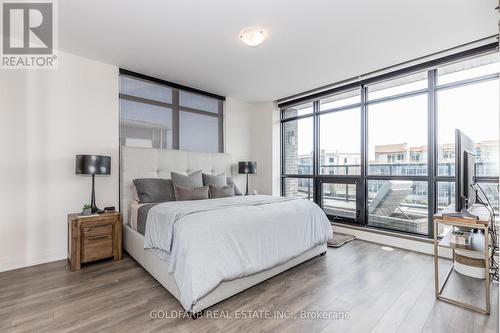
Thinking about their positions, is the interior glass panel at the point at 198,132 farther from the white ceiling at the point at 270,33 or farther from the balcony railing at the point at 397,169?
the balcony railing at the point at 397,169

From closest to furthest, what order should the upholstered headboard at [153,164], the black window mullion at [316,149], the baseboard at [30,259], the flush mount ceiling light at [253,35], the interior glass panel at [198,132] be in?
1. the flush mount ceiling light at [253,35]
2. the baseboard at [30,259]
3. the upholstered headboard at [153,164]
4. the interior glass panel at [198,132]
5. the black window mullion at [316,149]

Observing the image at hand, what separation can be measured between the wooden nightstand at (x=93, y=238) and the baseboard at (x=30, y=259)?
306 mm

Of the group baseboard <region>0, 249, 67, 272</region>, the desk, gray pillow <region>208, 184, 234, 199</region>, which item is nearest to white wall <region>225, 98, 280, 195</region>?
gray pillow <region>208, 184, 234, 199</region>

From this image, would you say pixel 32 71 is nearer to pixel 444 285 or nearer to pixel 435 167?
pixel 444 285

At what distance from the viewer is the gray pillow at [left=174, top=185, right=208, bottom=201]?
10.6ft

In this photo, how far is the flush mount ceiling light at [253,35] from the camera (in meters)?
2.54

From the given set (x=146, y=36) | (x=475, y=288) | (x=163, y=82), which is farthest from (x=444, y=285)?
(x=163, y=82)

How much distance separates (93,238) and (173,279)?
142 centimetres

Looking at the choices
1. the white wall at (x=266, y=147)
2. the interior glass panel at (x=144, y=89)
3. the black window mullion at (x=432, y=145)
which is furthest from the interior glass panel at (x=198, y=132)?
the black window mullion at (x=432, y=145)

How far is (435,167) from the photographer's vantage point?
330 cm

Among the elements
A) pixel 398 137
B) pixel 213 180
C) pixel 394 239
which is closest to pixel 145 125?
pixel 213 180

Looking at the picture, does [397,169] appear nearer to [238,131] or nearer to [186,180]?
[238,131]

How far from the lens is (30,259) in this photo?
283cm

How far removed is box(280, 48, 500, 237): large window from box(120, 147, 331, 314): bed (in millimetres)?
1413
